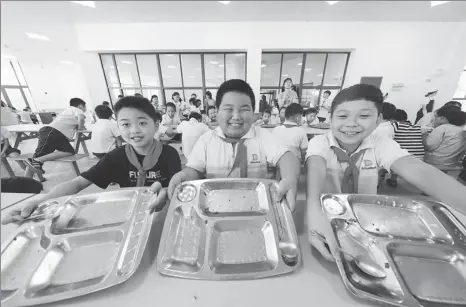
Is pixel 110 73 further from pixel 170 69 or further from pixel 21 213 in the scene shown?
pixel 170 69

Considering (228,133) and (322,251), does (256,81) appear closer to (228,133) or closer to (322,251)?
(228,133)

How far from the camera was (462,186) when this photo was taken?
2.17 feet

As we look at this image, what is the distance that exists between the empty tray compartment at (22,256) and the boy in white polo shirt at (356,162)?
2.67ft

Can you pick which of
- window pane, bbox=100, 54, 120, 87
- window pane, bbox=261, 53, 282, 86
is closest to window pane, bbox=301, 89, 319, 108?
window pane, bbox=261, 53, 282, 86

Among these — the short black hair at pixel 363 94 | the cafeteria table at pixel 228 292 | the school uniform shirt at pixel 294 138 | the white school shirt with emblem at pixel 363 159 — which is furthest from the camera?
the school uniform shirt at pixel 294 138

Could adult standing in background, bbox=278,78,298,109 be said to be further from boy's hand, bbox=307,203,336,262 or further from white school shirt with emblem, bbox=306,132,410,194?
boy's hand, bbox=307,203,336,262

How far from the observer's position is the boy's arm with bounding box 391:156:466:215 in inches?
25.4

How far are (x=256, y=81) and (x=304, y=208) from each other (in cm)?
488

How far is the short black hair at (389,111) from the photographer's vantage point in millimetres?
1498

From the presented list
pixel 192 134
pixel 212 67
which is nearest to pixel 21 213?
pixel 192 134

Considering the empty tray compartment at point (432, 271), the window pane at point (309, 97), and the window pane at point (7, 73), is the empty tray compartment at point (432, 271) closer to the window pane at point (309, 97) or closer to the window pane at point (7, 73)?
the window pane at point (7, 73)

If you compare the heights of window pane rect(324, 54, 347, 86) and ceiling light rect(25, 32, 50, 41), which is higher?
window pane rect(324, 54, 347, 86)

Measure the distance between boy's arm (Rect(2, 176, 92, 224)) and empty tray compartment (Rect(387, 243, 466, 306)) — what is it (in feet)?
3.35

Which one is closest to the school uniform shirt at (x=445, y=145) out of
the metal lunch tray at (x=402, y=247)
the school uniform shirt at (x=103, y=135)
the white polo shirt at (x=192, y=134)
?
the metal lunch tray at (x=402, y=247)
